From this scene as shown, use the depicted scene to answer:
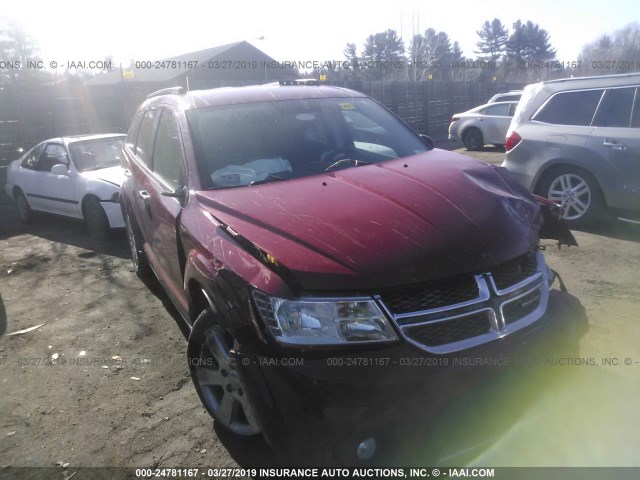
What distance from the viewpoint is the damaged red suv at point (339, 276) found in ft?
7.12

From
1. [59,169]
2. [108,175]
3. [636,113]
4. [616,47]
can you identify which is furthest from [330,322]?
[616,47]

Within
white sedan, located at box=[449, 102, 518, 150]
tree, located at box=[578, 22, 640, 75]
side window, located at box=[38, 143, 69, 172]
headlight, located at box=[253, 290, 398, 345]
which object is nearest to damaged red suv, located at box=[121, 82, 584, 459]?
headlight, located at box=[253, 290, 398, 345]

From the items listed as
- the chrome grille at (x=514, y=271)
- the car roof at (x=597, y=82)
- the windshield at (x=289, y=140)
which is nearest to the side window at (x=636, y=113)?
the car roof at (x=597, y=82)

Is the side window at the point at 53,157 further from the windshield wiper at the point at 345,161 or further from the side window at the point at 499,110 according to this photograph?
the side window at the point at 499,110

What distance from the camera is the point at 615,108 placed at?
19.9 ft

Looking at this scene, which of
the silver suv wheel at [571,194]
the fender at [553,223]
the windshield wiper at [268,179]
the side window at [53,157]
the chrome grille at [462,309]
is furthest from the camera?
the side window at [53,157]

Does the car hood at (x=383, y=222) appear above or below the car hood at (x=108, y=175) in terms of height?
above

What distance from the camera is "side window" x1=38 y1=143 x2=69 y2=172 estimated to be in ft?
26.4

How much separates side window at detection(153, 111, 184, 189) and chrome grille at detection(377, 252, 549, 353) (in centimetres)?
187

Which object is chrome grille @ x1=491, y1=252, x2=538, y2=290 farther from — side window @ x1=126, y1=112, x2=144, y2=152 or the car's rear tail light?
the car's rear tail light

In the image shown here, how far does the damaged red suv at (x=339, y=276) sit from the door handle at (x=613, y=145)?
3.17 m

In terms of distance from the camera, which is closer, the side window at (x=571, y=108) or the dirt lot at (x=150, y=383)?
the dirt lot at (x=150, y=383)

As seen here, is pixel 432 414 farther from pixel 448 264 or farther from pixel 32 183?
pixel 32 183

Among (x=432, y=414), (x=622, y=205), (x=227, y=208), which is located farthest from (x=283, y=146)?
(x=622, y=205)
